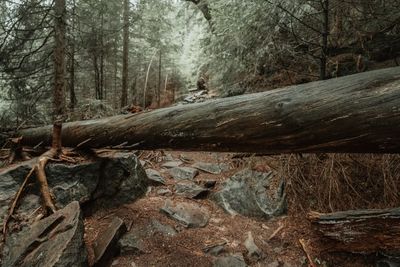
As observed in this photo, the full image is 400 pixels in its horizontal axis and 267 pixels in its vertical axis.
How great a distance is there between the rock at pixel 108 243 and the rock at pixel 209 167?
3.13 m

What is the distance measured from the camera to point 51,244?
3.11 m

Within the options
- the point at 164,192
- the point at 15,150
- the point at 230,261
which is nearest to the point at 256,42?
the point at 164,192

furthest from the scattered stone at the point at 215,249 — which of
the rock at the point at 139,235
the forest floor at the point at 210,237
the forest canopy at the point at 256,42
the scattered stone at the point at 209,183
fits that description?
the forest canopy at the point at 256,42

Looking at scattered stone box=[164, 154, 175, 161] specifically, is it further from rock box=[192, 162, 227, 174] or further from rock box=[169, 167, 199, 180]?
rock box=[169, 167, 199, 180]

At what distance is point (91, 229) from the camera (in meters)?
4.20

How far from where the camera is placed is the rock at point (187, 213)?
4664 mm

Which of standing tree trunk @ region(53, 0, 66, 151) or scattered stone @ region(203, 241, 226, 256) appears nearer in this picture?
scattered stone @ region(203, 241, 226, 256)

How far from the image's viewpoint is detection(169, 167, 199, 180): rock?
6555 millimetres

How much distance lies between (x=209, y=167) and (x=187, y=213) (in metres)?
2.35

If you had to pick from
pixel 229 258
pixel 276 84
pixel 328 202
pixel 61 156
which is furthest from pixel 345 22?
pixel 61 156

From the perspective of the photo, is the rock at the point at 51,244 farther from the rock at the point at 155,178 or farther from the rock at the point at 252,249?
the rock at the point at 155,178

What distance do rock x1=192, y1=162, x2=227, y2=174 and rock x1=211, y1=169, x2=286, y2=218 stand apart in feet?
3.90

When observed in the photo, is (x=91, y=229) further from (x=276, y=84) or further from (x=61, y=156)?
(x=276, y=84)

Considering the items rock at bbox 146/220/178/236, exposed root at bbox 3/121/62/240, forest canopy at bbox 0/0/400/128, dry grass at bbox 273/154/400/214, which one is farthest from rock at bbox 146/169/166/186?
forest canopy at bbox 0/0/400/128
